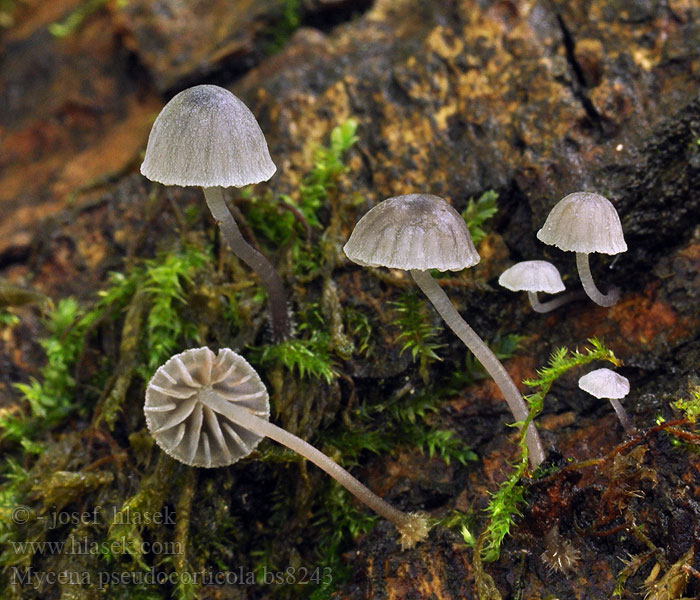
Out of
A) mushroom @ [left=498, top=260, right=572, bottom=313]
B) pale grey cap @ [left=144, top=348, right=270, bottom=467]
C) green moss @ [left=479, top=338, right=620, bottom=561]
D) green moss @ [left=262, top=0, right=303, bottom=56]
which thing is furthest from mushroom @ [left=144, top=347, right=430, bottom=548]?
green moss @ [left=262, top=0, right=303, bottom=56]

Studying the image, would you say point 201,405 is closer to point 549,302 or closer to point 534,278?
point 534,278

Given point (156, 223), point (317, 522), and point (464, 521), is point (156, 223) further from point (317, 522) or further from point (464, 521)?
point (464, 521)

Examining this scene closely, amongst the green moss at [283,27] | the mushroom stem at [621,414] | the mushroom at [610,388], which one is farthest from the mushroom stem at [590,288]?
the green moss at [283,27]

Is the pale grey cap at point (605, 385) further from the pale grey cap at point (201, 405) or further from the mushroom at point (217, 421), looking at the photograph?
the pale grey cap at point (201, 405)

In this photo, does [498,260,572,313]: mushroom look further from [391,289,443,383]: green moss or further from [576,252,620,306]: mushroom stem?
[391,289,443,383]: green moss

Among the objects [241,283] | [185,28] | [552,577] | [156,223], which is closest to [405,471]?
[552,577]

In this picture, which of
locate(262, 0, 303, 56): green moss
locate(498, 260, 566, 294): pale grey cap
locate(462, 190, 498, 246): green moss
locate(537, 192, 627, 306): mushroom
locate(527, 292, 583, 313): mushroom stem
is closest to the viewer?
locate(537, 192, 627, 306): mushroom

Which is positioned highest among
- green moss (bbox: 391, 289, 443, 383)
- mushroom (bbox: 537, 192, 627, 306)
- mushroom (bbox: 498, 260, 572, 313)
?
mushroom (bbox: 537, 192, 627, 306)
